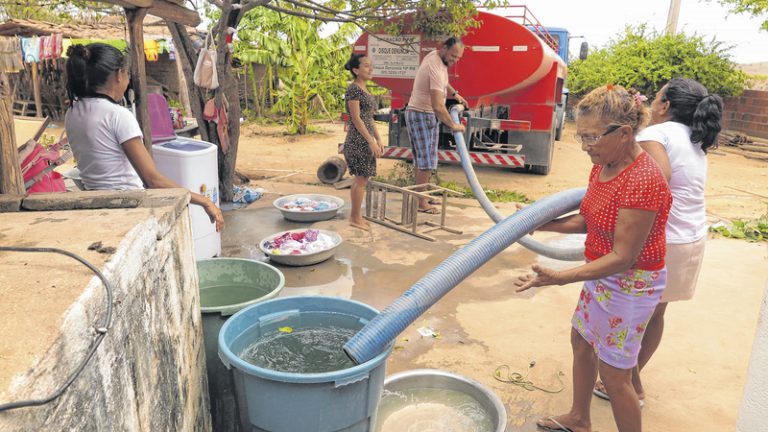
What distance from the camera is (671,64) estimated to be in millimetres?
13891

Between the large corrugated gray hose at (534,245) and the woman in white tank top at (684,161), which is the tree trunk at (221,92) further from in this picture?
the woman in white tank top at (684,161)

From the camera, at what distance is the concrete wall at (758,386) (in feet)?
5.12

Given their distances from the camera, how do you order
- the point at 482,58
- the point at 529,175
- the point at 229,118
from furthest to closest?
the point at 529,175 → the point at 482,58 → the point at 229,118

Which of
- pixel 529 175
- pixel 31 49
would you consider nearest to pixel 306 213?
pixel 529 175

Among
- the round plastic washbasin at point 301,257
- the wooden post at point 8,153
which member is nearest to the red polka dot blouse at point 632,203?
the wooden post at point 8,153

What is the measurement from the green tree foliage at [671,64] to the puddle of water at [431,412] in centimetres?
1311

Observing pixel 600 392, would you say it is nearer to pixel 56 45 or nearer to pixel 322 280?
pixel 322 280

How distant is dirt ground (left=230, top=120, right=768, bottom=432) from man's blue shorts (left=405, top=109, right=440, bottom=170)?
2.41ft

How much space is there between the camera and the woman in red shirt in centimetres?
191

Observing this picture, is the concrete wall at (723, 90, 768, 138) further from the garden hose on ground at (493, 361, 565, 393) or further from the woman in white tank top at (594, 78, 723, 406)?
the garden hose on ground at (493, 361, 565, 393)

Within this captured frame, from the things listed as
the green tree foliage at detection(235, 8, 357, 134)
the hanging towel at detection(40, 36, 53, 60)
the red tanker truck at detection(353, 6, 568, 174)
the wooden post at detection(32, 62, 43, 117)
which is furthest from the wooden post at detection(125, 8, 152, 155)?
the wooden post at detection(32, 62, 43, 117)

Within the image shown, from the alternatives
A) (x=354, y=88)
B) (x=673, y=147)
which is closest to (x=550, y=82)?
(x=354, y=88)

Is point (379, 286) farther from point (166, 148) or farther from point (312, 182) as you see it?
point (312, 182)

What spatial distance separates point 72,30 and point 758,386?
15945 millimetres
